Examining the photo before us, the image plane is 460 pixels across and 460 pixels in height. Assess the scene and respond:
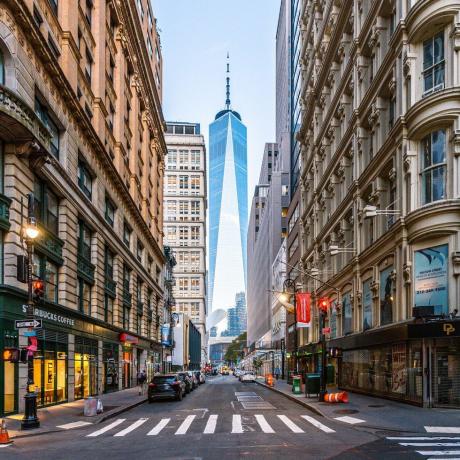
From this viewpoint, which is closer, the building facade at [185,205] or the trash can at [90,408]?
the trash can at [90,408]

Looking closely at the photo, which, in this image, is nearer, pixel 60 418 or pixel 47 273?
pixel 60 418

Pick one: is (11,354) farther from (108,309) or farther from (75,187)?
(108,309)

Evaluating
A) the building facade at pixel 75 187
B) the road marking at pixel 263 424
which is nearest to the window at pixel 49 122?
the building facade at pixel 75 187

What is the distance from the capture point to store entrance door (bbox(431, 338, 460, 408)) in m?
24.6

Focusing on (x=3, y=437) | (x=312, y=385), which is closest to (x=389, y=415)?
(x=312, y=385)

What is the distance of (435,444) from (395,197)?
17.5 m

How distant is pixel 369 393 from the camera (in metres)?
35.3

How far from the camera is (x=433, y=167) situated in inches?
1042

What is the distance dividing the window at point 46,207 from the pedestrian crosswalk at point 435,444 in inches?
795

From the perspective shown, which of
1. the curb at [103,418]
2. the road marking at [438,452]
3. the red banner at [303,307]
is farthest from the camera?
the red banner at [303,307]

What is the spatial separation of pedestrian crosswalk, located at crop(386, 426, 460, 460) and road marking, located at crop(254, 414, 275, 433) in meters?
3.92

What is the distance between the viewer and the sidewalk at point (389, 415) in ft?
65.3

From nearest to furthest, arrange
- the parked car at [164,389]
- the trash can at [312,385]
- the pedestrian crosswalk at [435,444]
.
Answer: the pedestrian crosswalk at [435,444]
the trash can at [312,385]
the parked car at [164,389]

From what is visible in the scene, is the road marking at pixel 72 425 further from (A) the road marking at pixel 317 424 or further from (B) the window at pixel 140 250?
(B) the window at pixel 140 250
